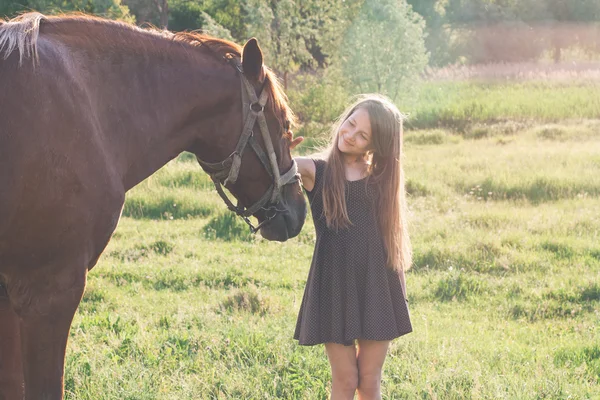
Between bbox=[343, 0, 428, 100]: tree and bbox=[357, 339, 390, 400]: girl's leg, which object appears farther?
bbox=[343, 0, 428, 100]: tree

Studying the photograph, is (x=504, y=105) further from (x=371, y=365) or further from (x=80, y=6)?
(x=371, y=365)

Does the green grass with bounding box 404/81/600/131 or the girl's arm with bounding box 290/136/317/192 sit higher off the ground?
the girl's arm with bounding box 290/136/317/192

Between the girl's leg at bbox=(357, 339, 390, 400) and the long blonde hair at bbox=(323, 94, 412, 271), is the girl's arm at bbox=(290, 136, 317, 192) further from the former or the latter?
the girl's leg at bbox=(357, 339, 390, 400)

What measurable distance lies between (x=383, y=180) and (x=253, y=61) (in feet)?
2.63

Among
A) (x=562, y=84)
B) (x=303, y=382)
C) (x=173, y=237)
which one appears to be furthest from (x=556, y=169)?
(x=562, y=84)

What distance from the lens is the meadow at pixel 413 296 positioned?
3.53 meters

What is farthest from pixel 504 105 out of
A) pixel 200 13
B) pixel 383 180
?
pixel 383 180

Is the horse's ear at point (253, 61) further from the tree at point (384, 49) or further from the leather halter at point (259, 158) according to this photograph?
the tree at point (384, 49)

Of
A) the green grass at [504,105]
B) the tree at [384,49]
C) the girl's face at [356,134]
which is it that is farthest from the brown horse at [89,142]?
the tree at [384,49]

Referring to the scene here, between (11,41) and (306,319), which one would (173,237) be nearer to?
(306,319)

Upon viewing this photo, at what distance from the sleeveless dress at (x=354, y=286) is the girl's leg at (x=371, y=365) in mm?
104

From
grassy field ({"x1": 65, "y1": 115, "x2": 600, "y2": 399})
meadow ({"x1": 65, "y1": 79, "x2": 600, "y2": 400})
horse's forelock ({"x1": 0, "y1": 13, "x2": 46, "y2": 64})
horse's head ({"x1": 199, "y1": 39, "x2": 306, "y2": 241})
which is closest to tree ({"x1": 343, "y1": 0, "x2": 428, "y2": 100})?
meadow ({"x1": 65, "y1": 79, "x2": 600, "y2": 400})

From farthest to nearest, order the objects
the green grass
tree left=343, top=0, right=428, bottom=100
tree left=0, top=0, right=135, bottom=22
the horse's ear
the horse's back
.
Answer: the green grass → tree left=343, top=0, right=428, bottom=100 → tree left=0, top=0, right=135, bottom=22 → the horse's ear → the horse's back

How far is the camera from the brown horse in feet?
7.55
